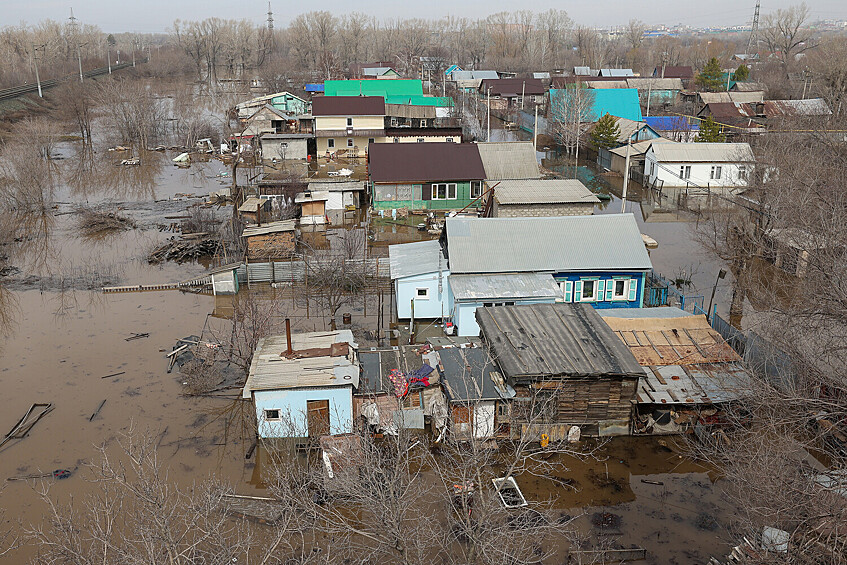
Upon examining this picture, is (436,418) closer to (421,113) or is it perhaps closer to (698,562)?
(698,562)

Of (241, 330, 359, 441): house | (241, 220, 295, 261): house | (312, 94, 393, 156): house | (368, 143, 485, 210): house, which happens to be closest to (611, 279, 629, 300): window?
(241, 330, 359, 441): house

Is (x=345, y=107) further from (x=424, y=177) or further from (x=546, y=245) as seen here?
(x=546, y=245)

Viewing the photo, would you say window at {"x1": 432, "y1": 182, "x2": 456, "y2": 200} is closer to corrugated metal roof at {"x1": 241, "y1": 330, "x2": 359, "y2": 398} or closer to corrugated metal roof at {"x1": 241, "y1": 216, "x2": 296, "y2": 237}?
corrugated metal roof at {"x1": 241, "y1": 216, "x2": 296, "y2": 237}

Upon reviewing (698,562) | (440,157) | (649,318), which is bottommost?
(698,562)

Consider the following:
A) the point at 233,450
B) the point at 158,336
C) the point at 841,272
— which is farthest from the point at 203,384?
the point at 841,272

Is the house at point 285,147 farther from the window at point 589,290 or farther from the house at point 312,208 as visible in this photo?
the window at point 589,290

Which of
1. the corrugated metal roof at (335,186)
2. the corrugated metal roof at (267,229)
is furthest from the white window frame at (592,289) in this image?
the corrugated metal roof at (335,186)

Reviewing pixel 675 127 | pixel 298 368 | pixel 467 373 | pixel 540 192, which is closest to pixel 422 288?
pixel 467 373
